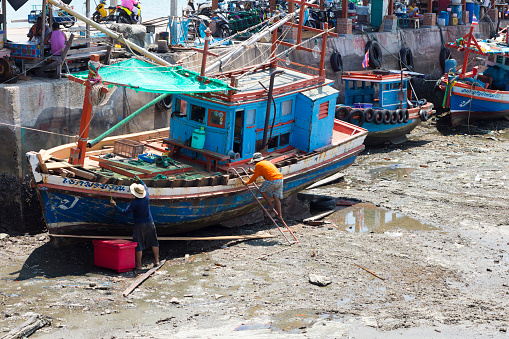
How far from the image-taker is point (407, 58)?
23469 mm

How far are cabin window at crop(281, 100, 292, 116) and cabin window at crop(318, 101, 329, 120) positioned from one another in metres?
0.62

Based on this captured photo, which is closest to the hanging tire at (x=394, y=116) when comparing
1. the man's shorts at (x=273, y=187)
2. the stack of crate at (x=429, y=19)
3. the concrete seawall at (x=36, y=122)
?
the concrete seawall at (x=36, y=122)

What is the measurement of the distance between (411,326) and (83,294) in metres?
4.10

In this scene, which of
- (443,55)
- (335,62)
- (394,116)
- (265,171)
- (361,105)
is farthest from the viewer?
(443,55)

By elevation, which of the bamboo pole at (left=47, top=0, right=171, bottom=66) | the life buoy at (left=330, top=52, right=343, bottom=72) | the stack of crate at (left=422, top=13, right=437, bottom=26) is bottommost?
the life buoy at (left=330, top=52, right=343, bottom=72)

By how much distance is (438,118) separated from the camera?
21141mm

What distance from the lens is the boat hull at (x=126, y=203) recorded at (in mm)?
8938

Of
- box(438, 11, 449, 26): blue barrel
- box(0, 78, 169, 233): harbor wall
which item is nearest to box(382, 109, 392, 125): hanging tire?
box(0, 78, 169, 233): harbor wall

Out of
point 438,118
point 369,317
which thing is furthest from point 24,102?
point 438,118

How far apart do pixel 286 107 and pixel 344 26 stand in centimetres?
1037

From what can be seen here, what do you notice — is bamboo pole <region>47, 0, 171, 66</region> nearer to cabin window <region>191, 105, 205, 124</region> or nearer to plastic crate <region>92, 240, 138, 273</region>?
cabin window <region>191, 105, 205, 124</region>

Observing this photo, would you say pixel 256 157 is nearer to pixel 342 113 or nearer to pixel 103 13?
pixel 342 113

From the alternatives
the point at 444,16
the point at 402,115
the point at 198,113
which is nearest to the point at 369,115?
the point at 402,115

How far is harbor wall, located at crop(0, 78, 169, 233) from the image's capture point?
1038cm
